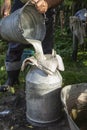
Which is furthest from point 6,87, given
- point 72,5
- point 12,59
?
point 72,5

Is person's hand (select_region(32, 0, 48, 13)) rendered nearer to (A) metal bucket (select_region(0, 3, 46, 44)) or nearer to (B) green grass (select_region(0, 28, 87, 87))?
(A) metal bucket (select_region(0, 3, 46, 44))

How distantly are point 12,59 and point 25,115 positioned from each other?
91cm

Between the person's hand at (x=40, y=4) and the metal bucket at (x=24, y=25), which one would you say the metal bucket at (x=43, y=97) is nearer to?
the metal bucket at (x=24, y=25)

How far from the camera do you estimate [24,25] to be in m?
3.82

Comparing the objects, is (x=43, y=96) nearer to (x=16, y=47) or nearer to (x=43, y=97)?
(x=43, y=97)

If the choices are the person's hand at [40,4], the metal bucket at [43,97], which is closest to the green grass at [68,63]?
the metal bucket at [43,97]

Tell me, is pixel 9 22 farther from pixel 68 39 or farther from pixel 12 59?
pixel 68 39

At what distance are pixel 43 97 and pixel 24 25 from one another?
0.79 meters

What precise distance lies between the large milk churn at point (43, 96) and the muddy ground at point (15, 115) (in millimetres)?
69

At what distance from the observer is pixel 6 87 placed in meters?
4.55

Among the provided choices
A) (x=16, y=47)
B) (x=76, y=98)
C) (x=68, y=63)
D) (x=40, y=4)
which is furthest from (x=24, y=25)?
(x=68, y=63)

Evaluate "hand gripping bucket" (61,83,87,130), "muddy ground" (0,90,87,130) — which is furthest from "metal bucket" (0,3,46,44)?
"muddy ground" (0,90,87,130)

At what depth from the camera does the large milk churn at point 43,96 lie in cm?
359

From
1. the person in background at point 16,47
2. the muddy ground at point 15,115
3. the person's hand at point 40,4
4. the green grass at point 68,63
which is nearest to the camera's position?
the person's hand at point 40,4
